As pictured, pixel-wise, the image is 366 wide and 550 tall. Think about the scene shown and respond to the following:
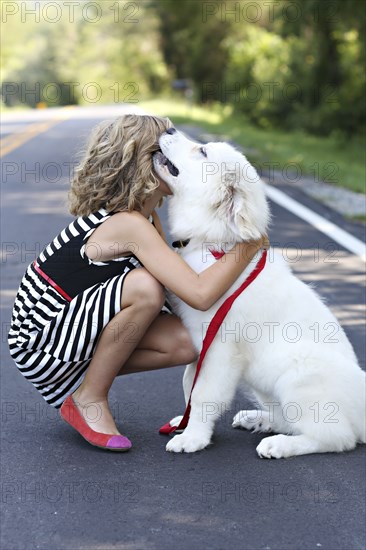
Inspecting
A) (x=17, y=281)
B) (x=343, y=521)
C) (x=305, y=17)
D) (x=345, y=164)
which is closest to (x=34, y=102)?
(x=305, y=17)

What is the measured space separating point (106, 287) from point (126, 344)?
29 cm

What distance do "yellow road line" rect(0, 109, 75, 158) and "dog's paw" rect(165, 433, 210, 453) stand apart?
12.3 metres

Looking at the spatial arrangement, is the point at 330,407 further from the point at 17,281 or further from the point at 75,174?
the point at 17,281

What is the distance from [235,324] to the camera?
4066 mm

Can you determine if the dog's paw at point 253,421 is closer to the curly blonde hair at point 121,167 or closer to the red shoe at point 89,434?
the red shoe at point 89,434

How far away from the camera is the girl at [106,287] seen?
13.6 feet

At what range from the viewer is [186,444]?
412 cm

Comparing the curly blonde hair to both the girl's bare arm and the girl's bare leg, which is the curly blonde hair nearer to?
the girl's bare arm

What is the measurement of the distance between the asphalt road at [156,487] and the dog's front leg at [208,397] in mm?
63

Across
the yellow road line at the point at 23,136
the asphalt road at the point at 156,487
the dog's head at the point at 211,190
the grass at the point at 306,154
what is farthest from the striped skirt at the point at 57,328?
the yellow road line at the point at 23,136

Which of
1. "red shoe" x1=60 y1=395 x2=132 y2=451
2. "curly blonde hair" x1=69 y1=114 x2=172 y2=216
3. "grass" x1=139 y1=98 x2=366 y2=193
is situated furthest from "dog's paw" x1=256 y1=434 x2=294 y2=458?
"grass" x1=139 y1=98 x2=366 y2=193

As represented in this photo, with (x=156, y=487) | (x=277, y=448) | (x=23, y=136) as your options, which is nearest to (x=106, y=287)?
(x=156, y=487)

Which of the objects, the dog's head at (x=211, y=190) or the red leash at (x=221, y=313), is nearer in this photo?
the dog's head at (x=211, y=190)

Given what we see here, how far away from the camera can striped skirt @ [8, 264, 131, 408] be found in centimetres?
416
